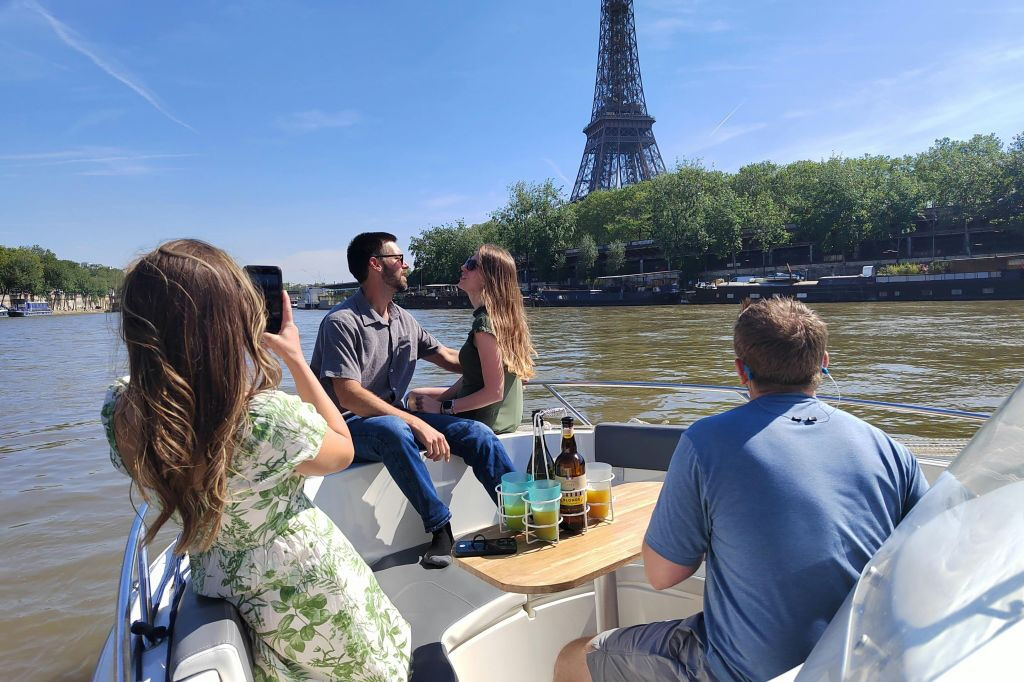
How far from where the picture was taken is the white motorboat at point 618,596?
69 centimetres

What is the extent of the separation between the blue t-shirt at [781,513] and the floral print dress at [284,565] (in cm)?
69

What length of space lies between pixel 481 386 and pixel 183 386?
1.89 m

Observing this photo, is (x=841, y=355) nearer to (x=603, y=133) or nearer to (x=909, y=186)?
(x=909, y=186)

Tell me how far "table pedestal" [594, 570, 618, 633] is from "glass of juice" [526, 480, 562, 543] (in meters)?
0.80

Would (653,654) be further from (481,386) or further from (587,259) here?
(587,259)

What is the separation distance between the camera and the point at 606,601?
98.9 inches

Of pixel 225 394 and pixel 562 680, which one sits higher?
pixel 225 394

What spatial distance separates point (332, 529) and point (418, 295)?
194 ft

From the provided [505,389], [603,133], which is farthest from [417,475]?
[603,133]

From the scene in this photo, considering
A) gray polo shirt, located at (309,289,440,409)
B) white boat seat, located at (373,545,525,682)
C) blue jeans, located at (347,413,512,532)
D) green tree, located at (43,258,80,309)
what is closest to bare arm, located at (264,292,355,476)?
white boat seat, located at (373,545,525,682)

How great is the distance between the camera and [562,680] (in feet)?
6.15

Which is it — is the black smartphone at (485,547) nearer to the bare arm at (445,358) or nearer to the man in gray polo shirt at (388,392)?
the man in gray polo shirt at (388,392)

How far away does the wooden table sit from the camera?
1604 millimetres

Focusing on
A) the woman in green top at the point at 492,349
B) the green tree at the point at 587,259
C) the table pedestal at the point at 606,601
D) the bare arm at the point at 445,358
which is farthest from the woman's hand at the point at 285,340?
the green tree at the point at 587,259
